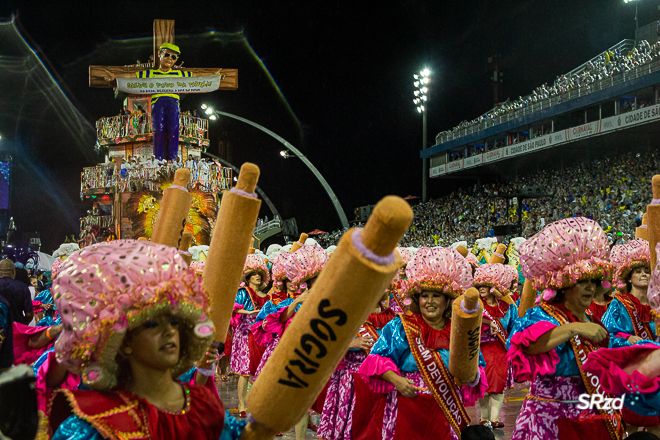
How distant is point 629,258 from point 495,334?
8.42 ft

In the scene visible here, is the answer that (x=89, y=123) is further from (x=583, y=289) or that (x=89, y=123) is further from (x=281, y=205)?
(x=583, y=289)

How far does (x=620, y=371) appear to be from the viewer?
9.34ft

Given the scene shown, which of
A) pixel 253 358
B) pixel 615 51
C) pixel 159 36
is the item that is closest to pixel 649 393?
pixel 253 358

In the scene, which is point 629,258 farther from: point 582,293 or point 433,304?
point 433,304

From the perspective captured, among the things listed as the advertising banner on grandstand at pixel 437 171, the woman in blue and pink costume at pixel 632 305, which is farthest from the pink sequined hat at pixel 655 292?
the advertising banner on grandstand at pixel 437 171

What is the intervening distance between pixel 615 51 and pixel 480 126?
29.7ft

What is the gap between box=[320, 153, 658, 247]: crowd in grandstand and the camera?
23.8 meters

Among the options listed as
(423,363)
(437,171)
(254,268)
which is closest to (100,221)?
(437,171)

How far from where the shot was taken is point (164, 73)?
28.7 meters

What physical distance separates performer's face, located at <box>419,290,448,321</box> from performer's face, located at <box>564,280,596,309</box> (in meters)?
0.92

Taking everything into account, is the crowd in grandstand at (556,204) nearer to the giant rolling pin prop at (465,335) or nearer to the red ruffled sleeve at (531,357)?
the red ruffled sleeve at (531,357)

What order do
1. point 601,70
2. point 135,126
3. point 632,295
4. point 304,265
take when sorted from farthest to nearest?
point 135,126 → point 601,70 → point 304,265 → point 632,295

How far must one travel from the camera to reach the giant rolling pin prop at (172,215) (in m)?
2.79

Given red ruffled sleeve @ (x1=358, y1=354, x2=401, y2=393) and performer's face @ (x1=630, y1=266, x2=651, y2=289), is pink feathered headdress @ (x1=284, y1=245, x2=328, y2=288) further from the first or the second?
performer's face @ (x1=630, y1=266, x2=651, y2=289)
